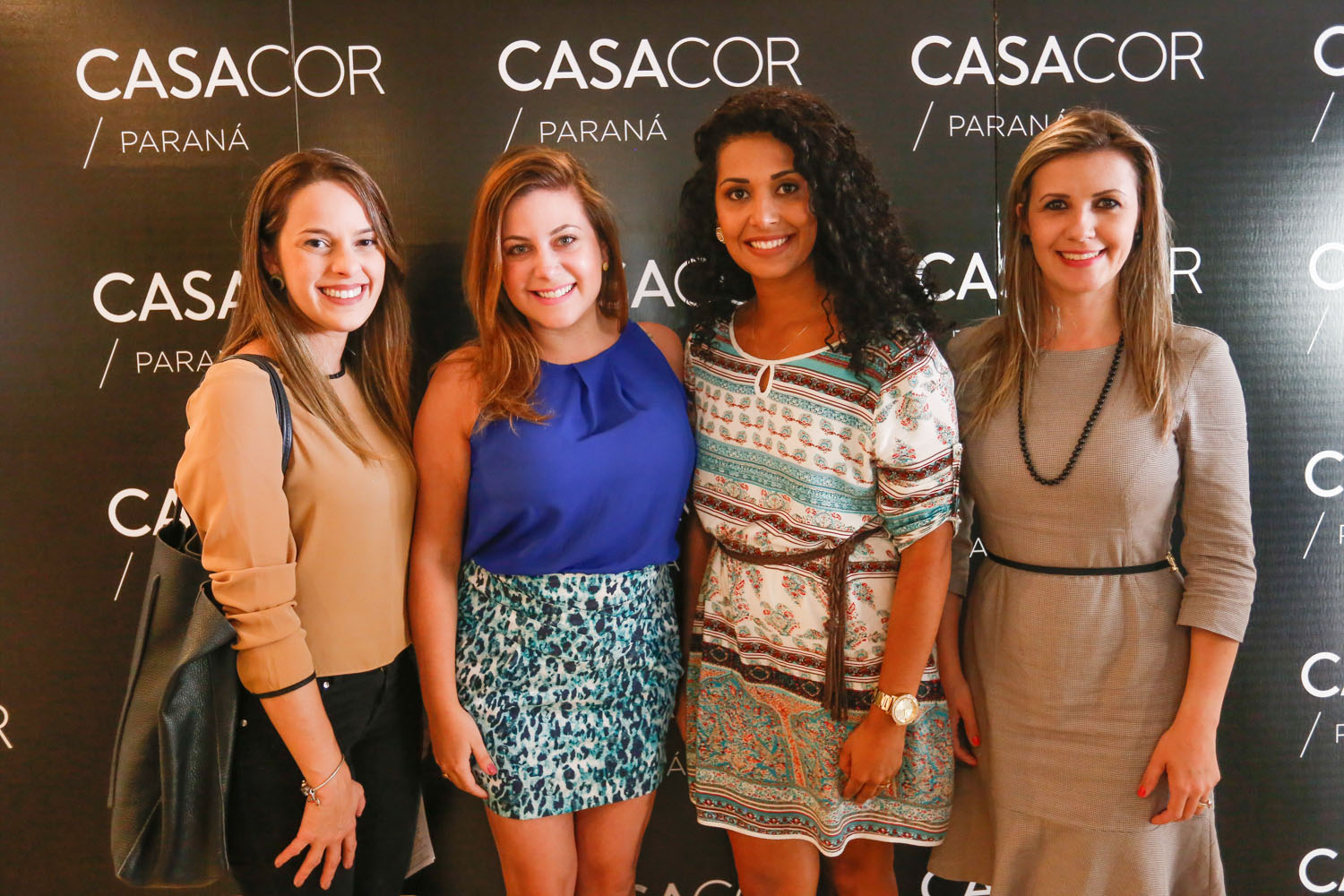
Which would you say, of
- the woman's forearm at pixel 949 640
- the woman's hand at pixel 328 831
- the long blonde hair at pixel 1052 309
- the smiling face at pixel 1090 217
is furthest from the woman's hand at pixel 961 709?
the woman's hand at pixel 328 831

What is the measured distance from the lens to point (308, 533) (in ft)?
5.47

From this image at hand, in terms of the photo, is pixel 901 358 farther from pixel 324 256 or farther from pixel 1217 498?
pixel 324 256

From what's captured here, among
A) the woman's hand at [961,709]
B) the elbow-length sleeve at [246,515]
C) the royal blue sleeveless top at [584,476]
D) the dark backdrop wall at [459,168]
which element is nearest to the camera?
the elbow-length sleeve at [246,515]

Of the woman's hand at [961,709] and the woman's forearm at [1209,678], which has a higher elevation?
Result: the woman's forearm at [1209,678]

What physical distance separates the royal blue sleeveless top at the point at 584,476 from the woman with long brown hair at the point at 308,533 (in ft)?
0.71

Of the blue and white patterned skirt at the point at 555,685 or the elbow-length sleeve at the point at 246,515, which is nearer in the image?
the elbow-length sleeve at the point at 246,515

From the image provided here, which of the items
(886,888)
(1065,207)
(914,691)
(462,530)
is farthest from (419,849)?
(1065,207)

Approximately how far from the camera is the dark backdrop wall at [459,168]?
7.41ft

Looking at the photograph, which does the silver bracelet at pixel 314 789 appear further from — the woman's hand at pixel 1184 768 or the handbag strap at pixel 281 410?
the woman's hand at pixel 1184 768

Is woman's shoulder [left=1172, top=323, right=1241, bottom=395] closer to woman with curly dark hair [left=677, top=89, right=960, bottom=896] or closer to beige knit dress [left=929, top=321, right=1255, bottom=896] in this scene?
beige knit dress [left=929, top=321, right=1255, bottom=896]

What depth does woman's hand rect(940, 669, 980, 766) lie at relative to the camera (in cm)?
192

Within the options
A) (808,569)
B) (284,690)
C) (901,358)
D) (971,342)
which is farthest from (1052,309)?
(284,690)

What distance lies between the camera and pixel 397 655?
6.18 ft

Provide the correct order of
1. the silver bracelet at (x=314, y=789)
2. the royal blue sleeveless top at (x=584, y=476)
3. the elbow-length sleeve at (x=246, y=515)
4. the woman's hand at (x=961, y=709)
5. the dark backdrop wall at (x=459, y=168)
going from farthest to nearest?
the dark backdrop wall at (x=459, y=168) → the woman's hand at (x=961, y=709) → the royal blue sleeveless top at (x=584, y=476) → the silver bracelet at (x=314, y=789) → the elbow-length sleeve at (x=246, y=515)
